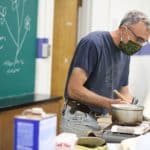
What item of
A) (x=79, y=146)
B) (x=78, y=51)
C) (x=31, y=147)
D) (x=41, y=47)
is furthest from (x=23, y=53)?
(x=31, y=147)

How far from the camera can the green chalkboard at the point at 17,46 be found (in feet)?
8.76

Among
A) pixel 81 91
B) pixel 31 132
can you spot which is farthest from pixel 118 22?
pixel 31 132

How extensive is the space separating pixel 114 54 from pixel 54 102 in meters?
0.73

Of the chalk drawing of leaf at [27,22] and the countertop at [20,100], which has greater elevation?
the chalk drawing of leaf at [27,22]

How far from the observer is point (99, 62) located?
225 centimetres

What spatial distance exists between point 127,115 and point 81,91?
0.40 metres

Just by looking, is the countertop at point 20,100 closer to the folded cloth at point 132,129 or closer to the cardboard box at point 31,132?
the folded cloth at point 132,129

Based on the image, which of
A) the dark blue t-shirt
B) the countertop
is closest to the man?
the dark blue t-shirt

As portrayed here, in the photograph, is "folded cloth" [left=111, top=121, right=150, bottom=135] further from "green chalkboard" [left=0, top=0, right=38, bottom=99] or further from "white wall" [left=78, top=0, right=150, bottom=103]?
"white wall" [left=78, top=0, right=150, bottom=103]

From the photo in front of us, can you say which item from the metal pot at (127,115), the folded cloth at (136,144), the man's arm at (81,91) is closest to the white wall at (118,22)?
the man's arm at (81,91)

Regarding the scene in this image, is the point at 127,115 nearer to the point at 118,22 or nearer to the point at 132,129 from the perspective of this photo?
the point at 132,129

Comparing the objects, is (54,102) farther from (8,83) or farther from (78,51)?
(78,51)

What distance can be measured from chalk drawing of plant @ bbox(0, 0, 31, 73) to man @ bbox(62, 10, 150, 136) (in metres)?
0.65

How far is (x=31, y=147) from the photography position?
1.08 meters
